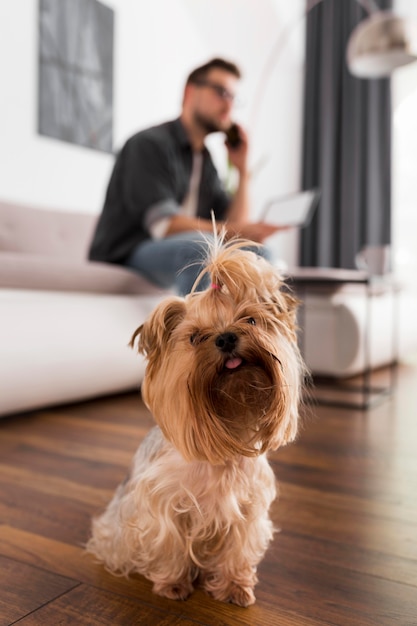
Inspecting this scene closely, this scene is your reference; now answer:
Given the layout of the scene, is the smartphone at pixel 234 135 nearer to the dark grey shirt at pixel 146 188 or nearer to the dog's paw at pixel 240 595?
the dark grey shirt at pixel 146 188

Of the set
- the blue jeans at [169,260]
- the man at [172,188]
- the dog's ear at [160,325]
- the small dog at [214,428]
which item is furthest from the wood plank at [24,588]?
the man at [172,188]

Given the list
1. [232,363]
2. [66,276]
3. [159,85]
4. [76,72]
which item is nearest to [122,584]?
[232,363]

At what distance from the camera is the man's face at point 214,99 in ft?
8.47

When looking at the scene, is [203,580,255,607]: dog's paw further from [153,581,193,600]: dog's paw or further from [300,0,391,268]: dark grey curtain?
[300,0,391,268]: dark grey curtain

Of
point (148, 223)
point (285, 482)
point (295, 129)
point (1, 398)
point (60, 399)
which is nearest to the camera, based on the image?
point (285, 482)

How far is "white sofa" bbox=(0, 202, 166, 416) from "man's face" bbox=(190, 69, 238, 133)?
77 centimetres

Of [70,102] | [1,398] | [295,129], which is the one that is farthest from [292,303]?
[295,129]

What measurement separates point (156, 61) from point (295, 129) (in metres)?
1.99

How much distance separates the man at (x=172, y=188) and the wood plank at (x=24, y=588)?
1427 mm

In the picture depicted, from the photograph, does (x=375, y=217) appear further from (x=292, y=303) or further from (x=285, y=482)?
(x=292, y=303)

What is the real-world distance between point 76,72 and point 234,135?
158 cm

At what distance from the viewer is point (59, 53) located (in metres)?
3.67

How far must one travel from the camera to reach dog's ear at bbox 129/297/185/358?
912 millimetres

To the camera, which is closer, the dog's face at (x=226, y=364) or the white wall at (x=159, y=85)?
the dog's face at (x=226, y=364)
